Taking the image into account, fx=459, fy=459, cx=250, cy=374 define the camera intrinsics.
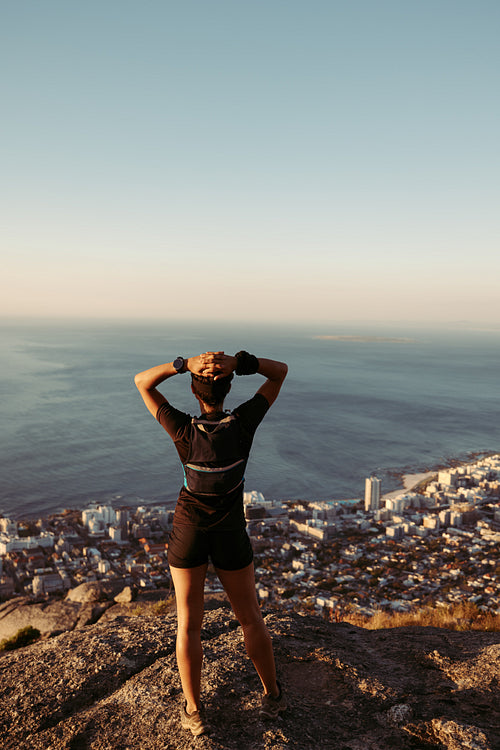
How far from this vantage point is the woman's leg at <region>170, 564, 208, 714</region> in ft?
6.91

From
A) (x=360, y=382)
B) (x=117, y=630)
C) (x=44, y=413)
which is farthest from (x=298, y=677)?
(x=360, y=382)

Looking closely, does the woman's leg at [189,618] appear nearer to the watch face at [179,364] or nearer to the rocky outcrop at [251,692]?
the rocky outcrop at [251,692]

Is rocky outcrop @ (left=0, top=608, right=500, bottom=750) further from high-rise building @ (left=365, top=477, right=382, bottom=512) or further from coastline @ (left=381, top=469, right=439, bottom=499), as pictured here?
coastline @ (left=381, top=469, right=439, bottom=499)

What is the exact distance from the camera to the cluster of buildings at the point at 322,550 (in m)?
11.3

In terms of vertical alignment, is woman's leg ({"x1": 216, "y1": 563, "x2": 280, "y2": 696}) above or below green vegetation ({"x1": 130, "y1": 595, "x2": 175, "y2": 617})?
above

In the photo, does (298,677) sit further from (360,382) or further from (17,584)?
(360,382)

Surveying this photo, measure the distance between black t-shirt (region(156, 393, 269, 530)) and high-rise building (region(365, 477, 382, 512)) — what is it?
740 inches

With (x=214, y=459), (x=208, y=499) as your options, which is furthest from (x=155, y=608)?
(x=214, y=459)

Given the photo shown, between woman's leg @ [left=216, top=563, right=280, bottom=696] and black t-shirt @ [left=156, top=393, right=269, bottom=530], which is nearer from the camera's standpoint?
black t-shirt @ [left=156, top=393, right=269, bottom=530]

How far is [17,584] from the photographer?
11.8 meters

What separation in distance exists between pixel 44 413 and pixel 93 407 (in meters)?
4.37

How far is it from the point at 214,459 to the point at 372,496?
64.3 feet

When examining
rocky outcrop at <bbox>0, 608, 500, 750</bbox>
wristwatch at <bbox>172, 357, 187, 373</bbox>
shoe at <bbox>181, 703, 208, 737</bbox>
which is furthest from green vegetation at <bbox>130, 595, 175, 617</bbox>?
wristwatch at <bbox>172, 357, 187, 373</bbox>

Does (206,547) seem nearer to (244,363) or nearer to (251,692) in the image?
(244,363)
